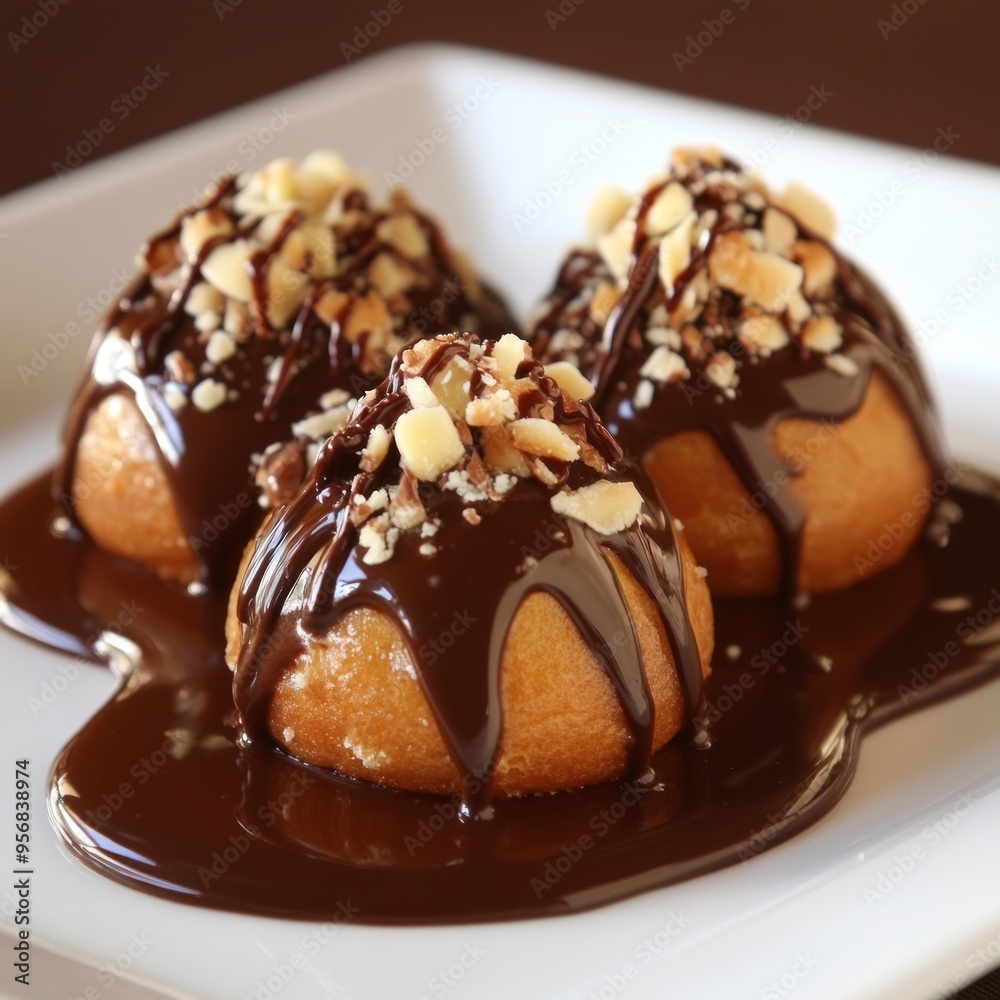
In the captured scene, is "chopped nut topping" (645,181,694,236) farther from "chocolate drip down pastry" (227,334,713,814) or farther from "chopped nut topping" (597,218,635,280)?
"chocolate drip down pastry" (227,334,713,814)

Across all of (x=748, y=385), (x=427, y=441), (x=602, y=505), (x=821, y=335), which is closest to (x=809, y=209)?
(x=821, y=335)

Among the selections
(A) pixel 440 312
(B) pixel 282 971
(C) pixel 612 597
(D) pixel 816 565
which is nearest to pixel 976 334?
(D) pixel 816 565

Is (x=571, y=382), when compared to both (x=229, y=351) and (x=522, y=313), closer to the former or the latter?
(x=229, y=351)

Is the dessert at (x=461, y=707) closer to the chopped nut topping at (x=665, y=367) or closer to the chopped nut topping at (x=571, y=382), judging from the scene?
the chopped nut topping at (x=571, y=382)

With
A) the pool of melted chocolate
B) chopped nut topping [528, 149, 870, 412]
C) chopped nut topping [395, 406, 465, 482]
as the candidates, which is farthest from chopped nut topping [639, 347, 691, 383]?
chopped nut topping [395, 406, 465, 482]

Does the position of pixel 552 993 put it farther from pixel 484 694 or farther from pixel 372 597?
pixel 372 597

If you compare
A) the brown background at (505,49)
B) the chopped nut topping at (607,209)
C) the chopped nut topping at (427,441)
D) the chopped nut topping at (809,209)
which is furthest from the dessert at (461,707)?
the brown background at (505,49)
